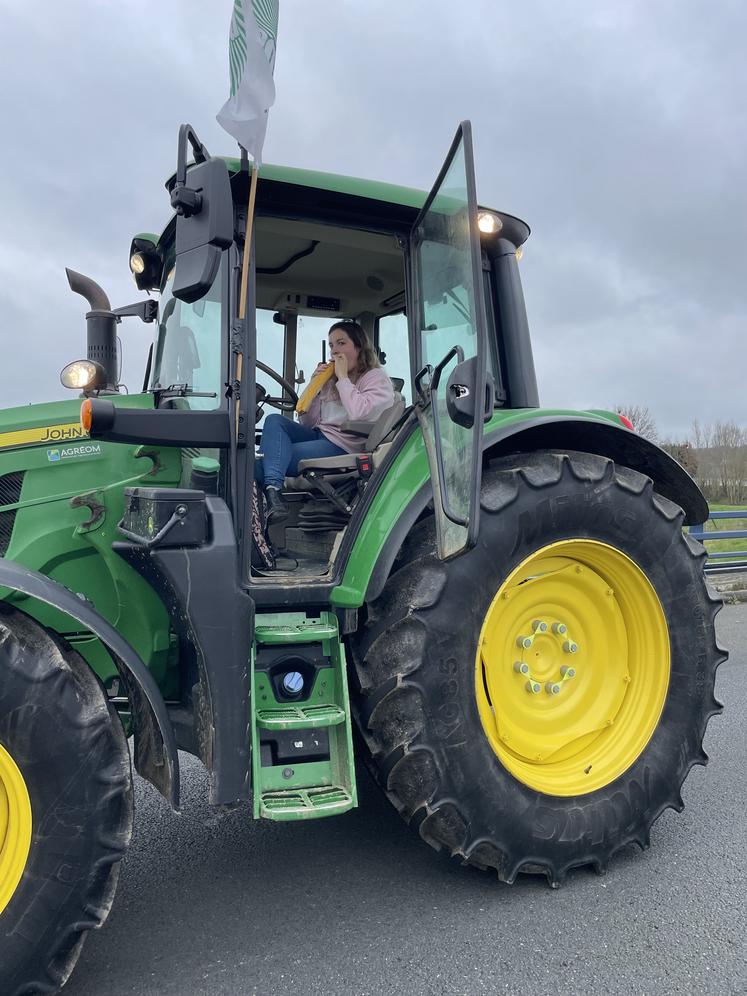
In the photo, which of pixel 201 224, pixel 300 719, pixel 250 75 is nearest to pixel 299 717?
pixel 300 719

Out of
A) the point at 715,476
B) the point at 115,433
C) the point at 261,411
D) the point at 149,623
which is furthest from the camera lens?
the point at 715,476

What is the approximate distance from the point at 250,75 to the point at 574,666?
7.67 feet

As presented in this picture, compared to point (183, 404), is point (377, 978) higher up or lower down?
lower down

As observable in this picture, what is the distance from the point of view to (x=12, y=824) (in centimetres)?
204

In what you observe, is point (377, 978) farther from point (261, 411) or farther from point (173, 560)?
point (261, 411)

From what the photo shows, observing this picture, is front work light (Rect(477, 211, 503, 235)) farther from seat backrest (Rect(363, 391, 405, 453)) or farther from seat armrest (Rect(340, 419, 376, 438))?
seat armrest (Rect(340, 419, 376, 438))

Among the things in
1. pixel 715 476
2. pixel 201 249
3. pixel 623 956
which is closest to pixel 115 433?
pixel 201 249

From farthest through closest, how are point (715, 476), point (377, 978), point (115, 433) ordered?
point (715, 476) → point (115, 433) → point (377, 978)

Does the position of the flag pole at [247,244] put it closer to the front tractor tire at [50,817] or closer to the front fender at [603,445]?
the front fender at [603,445]

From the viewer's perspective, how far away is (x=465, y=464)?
242 cm

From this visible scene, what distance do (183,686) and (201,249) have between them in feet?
4.98

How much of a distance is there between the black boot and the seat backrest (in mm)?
424

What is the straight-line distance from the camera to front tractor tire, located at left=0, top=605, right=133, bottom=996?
6.51ft

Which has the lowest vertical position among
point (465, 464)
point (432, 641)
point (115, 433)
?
point (432, 641)
